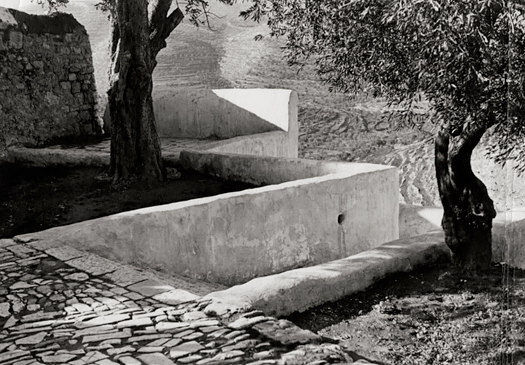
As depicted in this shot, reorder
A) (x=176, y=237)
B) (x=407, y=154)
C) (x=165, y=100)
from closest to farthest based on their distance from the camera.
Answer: (x=176, y=237) < (x=165, y=100) < (x=407, y=154)

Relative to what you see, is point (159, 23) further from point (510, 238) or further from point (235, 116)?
point (510, 238)

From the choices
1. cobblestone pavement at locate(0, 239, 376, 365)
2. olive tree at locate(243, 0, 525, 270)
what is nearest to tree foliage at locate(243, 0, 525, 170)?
olive tree at locate(243, 0, 525, 270)

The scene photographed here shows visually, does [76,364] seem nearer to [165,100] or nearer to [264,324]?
[264,324]

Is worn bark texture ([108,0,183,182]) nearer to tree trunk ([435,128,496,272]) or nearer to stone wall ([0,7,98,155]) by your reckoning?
stone wall ([0,7,98,155])

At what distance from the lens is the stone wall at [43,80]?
12.6 meters

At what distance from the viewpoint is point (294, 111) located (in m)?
14.9

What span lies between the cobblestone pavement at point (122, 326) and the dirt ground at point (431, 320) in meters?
1.18

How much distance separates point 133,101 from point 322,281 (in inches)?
226

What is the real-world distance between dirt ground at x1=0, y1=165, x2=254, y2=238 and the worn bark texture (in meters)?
0.37

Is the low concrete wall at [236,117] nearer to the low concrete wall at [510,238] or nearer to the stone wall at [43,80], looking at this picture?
the stone wall at [43,80]

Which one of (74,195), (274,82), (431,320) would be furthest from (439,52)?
(274,82)

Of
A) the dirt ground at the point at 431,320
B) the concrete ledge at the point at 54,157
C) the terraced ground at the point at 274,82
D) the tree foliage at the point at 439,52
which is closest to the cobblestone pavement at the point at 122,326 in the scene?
the dirt ground at the point at 431,320

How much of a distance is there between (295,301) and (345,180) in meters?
3.62

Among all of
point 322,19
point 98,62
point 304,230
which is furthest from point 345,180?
point 98,62
